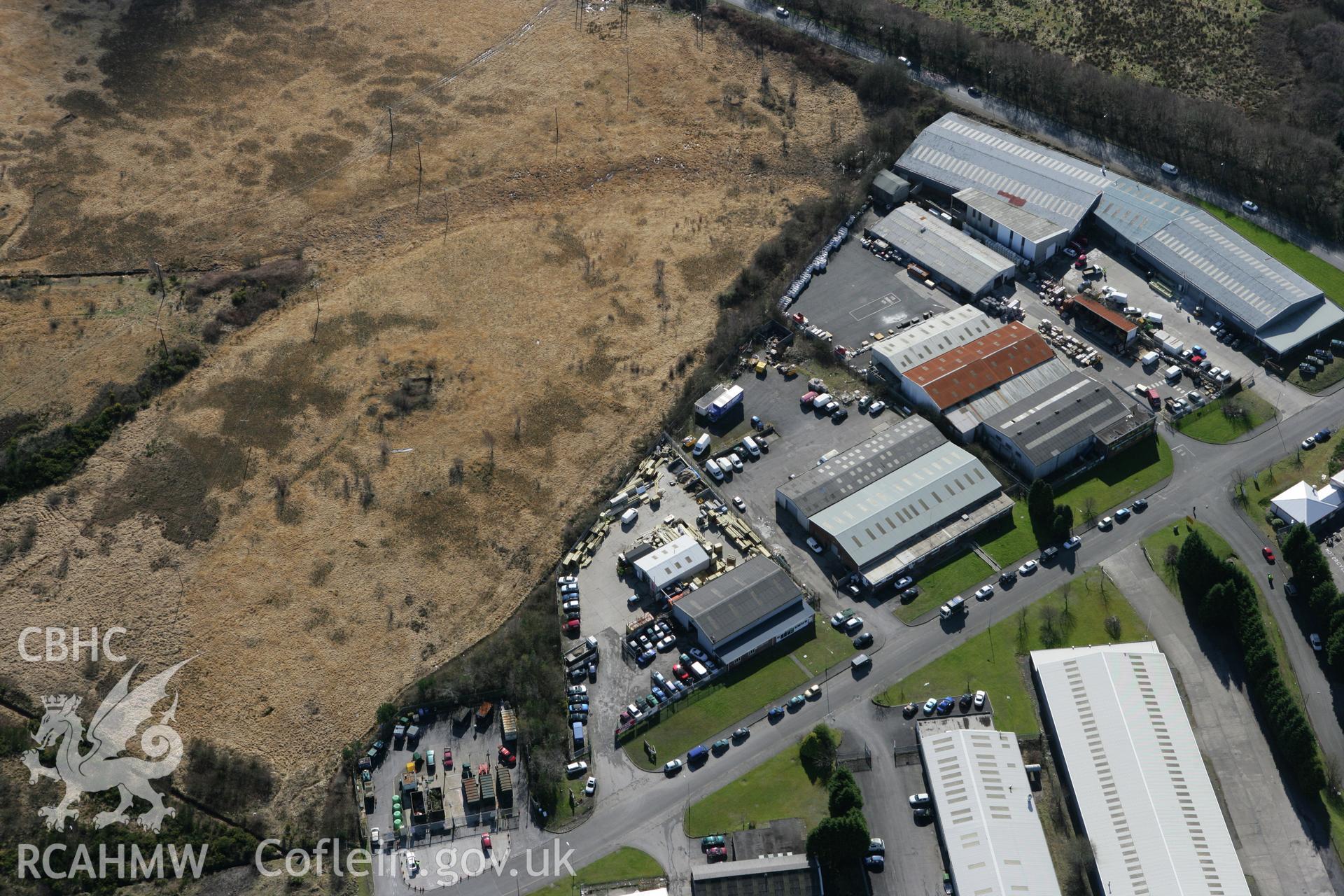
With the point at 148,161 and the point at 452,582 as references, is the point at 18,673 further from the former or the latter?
the point at 148,161

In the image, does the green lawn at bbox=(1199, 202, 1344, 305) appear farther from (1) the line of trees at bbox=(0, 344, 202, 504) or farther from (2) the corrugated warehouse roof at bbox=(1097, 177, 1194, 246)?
(1) the line of trees at bbox=(0, 344, 202, 504)

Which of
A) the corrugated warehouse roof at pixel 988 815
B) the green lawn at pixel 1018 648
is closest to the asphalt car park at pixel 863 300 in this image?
the green lawn at pixel 1018 648

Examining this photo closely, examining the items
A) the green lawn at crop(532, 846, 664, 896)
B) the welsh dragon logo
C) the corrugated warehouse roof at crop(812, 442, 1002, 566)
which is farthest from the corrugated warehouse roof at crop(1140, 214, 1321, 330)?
the welsh dragon logo

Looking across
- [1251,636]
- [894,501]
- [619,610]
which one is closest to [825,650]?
[894,501]

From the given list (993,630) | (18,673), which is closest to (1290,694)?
(993,630)

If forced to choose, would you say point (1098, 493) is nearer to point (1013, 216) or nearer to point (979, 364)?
point (979, 364)
